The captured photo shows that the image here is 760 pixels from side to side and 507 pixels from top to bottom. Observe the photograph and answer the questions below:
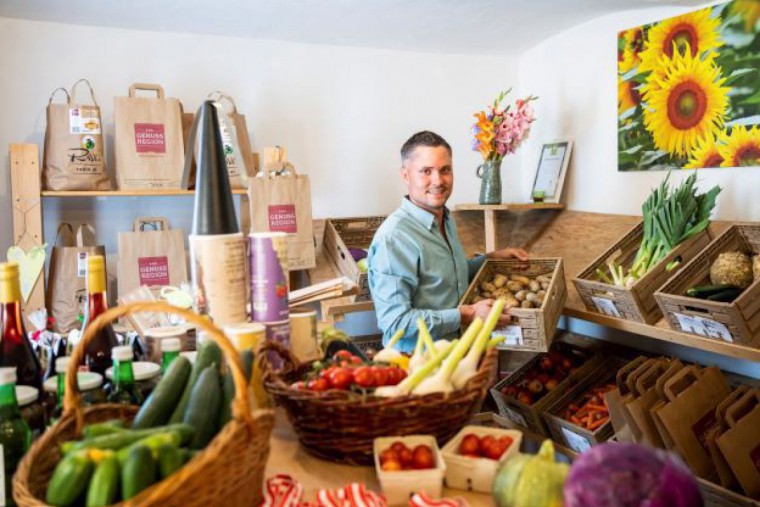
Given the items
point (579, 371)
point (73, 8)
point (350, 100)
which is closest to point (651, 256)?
point (579, 371)

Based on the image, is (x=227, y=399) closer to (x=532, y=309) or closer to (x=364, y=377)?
(x=364, y=377)

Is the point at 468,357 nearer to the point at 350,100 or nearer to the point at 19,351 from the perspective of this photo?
the point at 19,351

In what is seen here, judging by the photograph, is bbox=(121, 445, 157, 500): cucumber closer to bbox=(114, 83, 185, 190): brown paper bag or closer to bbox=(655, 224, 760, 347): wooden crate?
bbox=(655, 224, 760, 347): wooden crate

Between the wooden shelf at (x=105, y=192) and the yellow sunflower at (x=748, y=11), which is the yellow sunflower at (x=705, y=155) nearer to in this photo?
the yellow sunflower at (x=748, y=11)

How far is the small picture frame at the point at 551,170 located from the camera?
11.4 feet

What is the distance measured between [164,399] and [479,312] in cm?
147

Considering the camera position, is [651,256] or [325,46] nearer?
[651,256]

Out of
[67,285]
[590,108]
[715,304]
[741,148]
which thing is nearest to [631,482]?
[715,304]

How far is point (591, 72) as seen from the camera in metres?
3.35

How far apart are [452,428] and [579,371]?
1958mm

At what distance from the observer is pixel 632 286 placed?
2.28m

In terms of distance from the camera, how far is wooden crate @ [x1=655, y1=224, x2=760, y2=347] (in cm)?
193

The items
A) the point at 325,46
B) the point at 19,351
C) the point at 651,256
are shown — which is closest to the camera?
the point at 19,351

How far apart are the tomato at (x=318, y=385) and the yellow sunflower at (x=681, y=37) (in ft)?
7.76
